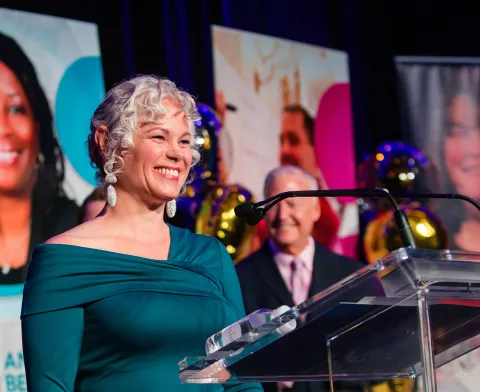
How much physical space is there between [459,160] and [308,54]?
1201 mm

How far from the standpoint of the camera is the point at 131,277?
2281 mm

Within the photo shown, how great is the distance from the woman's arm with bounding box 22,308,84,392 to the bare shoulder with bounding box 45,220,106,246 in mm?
204

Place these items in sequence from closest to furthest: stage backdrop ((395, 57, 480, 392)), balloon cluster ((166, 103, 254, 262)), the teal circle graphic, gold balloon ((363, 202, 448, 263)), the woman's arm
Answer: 1. the woman's arm
2. the teal circle graphic
3. balloon cluster ((166, 103, 254, 262))
4. gold balloon ((363, 202, 448, 263))
5. stage backdrop ((395, 57, 480, 392))

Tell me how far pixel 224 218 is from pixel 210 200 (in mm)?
106

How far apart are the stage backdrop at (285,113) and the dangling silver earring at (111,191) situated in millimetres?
2053

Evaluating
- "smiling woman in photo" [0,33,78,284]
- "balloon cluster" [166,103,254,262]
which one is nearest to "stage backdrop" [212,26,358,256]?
"balloon cluster" [166,103,254,262]

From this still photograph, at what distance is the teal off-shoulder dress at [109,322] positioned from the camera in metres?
2.13

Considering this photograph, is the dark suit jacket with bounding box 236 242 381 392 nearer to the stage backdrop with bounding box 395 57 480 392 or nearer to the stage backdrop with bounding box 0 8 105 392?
the stage backdrop with bounding box 0 8 105 392

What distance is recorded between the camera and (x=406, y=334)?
1855 mm

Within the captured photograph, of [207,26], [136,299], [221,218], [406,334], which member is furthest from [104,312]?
[207,26]

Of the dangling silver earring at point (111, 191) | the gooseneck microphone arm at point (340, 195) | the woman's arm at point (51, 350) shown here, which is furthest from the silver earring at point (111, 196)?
the gooseneck microphone arm at point (340, 195)

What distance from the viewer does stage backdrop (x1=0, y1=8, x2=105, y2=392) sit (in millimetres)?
3562

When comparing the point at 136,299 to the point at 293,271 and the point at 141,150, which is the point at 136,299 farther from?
the point at 293,271

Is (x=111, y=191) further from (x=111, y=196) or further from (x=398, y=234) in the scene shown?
(x=398, y=234)
